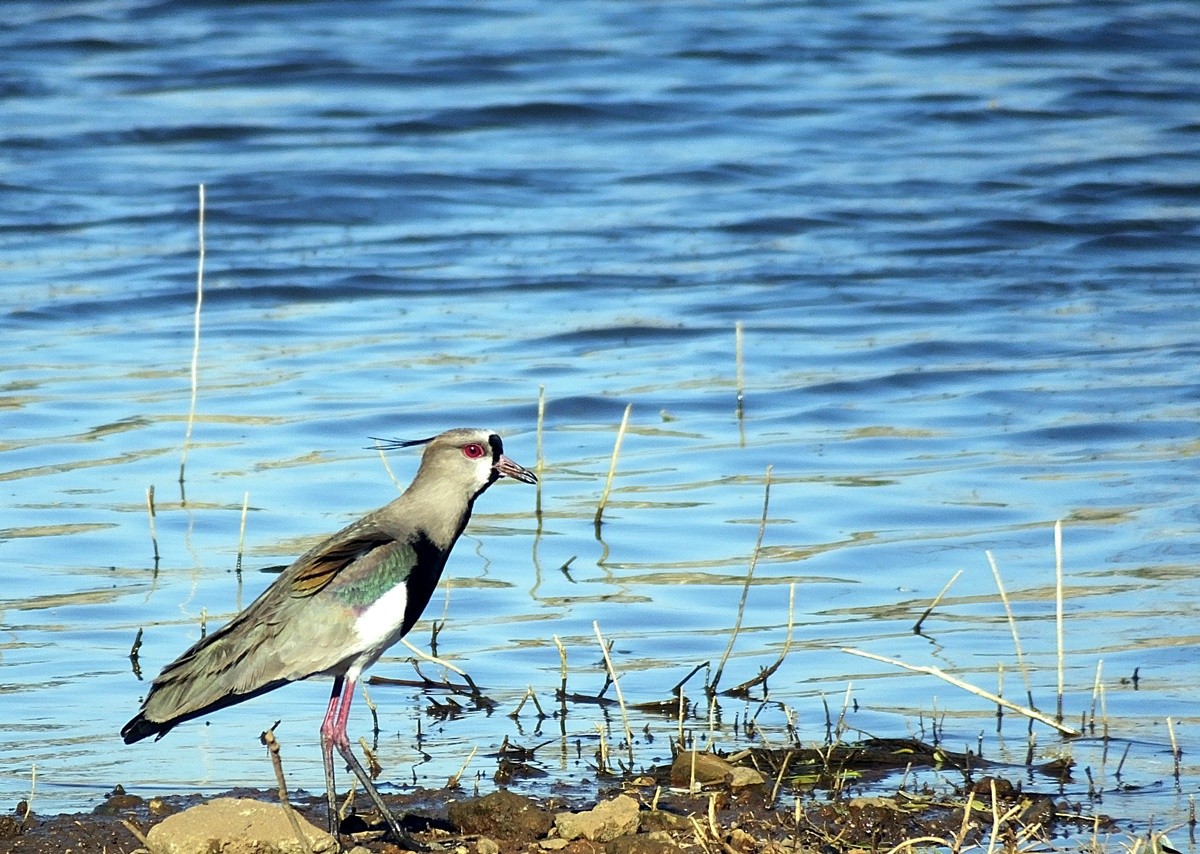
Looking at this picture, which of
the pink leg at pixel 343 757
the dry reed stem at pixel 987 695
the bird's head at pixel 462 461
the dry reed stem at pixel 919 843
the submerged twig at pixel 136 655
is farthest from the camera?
the submerged twig at pixel 136 655

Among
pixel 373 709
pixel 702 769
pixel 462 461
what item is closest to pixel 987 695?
pixel 702 769

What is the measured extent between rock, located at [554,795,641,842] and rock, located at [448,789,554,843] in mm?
87

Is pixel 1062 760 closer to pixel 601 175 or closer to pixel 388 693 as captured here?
pixel 388 693

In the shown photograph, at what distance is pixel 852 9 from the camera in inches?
1101

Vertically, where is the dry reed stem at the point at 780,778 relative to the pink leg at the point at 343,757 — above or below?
below

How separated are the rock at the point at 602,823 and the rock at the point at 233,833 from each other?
675 millimetres

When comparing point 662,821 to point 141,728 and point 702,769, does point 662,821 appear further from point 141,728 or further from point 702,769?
point 141,728

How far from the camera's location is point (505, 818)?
570 centimetres

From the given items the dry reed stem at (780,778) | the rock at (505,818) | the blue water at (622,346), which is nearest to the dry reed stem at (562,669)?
the blue water at (622,346)

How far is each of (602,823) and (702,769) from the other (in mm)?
690

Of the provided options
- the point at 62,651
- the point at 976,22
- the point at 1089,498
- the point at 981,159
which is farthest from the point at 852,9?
the point at 62,651

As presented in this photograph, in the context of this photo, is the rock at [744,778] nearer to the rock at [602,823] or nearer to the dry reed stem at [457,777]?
the rock at [602,823]

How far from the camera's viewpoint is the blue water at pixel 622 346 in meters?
7.86

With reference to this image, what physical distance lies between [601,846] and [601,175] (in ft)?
51.4
